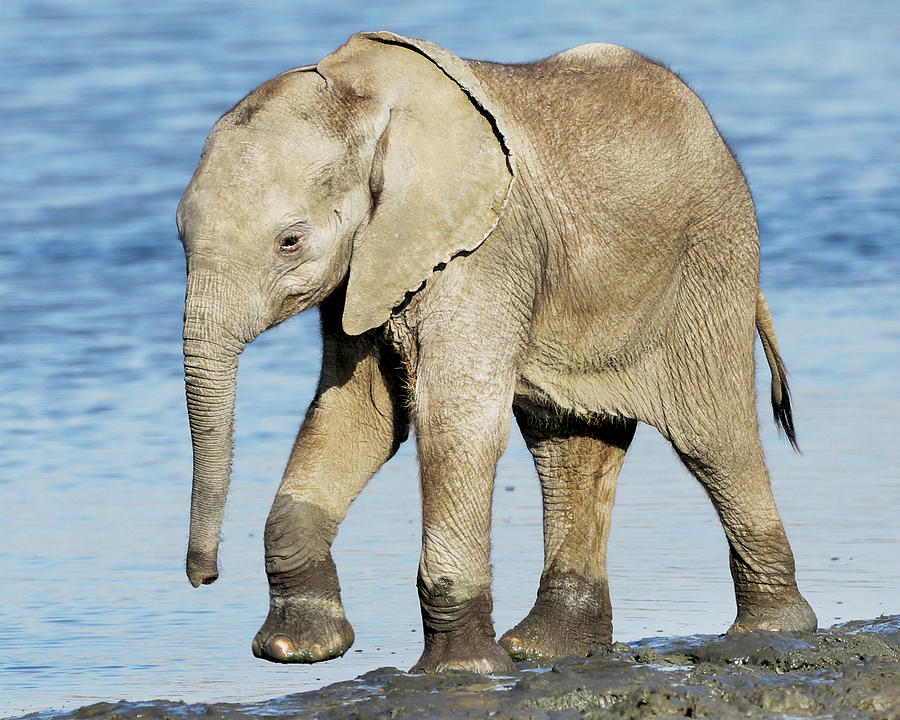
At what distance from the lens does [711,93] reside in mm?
24328

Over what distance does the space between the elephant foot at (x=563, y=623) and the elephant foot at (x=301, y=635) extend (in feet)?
2.49

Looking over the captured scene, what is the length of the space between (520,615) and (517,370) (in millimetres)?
1341

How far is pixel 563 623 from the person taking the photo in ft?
27.0

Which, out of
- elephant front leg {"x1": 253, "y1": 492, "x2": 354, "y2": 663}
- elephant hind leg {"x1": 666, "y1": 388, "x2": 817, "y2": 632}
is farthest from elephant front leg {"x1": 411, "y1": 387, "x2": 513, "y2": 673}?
elephant hind leg {"x1": 666, "y1": 388, "x2": 817, "y2": 632}

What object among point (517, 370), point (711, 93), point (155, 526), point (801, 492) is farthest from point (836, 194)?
point (517, 370)

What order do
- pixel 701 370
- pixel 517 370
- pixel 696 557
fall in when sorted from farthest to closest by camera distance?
pixel 696 557 → pixel 701 370 → pixel 517 370

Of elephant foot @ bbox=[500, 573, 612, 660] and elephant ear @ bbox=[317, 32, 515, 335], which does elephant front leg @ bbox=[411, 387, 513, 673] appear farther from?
elephant foot @ bbox=[500, 573, 612, 660]

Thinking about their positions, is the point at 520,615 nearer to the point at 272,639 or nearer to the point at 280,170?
the point at 272,639

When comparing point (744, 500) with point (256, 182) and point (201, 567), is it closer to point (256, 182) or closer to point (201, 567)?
point (201, 567)

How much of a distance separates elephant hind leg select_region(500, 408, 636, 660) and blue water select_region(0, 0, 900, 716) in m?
0.19

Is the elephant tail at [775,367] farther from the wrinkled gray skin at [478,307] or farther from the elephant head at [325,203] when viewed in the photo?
the elephant head at [325,203]

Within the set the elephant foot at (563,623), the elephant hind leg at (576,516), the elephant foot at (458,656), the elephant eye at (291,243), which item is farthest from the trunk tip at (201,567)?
the elephant hind leg at (576,516)

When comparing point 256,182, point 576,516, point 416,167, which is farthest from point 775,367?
point 256,182

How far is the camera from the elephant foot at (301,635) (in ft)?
24.9
